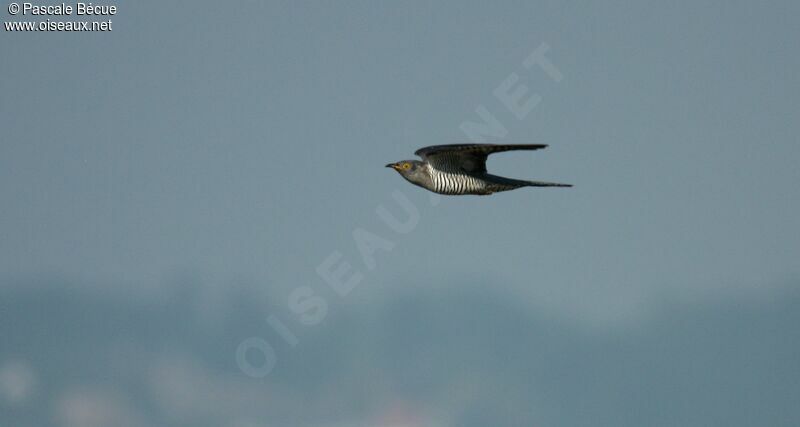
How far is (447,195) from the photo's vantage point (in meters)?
28.2

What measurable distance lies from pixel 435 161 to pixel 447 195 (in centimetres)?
100

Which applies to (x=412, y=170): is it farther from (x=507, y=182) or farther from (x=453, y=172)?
(x=507, y=182)

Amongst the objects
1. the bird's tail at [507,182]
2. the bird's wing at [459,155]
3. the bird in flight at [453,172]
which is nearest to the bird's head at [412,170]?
the bird in flight at [453,172]

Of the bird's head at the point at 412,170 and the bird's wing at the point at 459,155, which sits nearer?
the bird's wing at the point at 459,155

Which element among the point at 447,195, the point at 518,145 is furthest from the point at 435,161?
the point at 518,145

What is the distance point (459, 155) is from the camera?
1073 inches

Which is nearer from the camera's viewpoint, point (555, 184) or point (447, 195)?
point (555, 184)

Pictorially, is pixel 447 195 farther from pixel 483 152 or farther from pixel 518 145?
pixel 518 145

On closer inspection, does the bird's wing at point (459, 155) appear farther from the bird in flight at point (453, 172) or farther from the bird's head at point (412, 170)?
the bird's head at point (412, 170)

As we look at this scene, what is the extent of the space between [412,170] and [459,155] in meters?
1.33

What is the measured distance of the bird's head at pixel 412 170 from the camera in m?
27.9

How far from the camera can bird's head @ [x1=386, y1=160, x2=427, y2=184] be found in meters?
27.9

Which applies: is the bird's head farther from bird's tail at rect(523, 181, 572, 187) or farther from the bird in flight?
bird's tail at rect(523, 181, 572, 187)

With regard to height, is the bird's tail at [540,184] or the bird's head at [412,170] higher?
the bird's head at [412,170]
